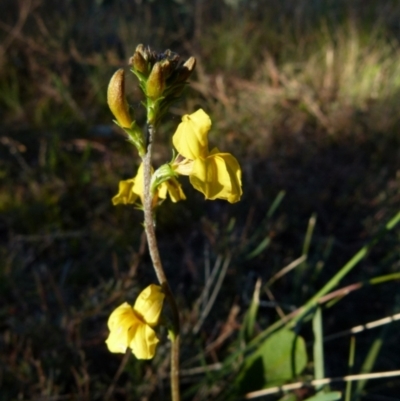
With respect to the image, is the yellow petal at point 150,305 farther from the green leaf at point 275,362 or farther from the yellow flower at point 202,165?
the green leaf at point 275,362

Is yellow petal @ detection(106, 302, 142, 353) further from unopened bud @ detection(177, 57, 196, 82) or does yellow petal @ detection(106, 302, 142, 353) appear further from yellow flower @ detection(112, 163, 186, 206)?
unopened bud @ detection(177, 57, 196, 82)

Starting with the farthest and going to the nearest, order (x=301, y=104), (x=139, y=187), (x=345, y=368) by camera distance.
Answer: (x=301, y=104)
(x=345, y=368)
(x=139, y=187)

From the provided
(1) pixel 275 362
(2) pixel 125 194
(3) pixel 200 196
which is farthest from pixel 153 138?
(3) pixel 200 196

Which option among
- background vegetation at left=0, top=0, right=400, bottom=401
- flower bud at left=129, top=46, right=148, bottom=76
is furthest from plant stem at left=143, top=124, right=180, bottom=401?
background vegetation at left=0, top=0, right=400, bottom=401

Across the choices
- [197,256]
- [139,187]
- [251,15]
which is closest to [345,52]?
[251,15]

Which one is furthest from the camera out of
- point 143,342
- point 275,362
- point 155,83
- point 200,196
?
point 200,196

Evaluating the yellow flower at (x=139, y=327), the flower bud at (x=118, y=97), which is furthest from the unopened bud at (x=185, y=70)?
the yellow flower at (x=139, y=327)

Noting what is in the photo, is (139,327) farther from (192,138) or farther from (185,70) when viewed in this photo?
(185,70)

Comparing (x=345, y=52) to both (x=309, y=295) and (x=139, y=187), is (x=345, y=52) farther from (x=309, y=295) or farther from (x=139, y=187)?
(x=139, y=187)
